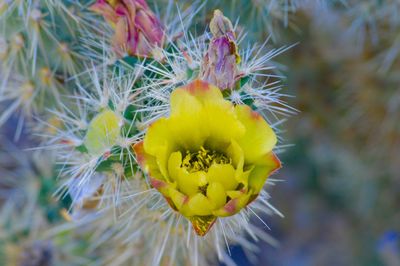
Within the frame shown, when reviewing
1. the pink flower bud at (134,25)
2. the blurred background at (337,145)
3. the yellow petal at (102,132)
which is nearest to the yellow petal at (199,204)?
the yellow petal at (102,132)

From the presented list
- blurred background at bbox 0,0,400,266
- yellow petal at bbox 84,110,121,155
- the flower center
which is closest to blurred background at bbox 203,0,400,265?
blurred background at bbox 0,0,400,266

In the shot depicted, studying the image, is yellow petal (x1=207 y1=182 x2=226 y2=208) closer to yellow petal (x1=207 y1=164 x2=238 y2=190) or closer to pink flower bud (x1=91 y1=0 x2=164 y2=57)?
yellow petal (x1=207 y1=164 x2=238 y2=190)

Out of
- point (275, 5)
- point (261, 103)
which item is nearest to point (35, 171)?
point (275, 5)

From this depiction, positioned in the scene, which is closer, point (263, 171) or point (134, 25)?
point (263, 171)

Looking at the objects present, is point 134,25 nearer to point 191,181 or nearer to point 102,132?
point 102,132

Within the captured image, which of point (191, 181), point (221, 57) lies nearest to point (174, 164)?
point (191, 181)

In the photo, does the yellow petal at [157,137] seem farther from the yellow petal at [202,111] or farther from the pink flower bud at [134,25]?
the pink flower bud at [134,25]
